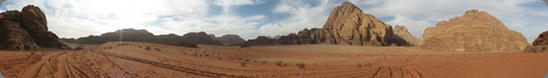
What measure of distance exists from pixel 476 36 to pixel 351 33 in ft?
A: 70.0

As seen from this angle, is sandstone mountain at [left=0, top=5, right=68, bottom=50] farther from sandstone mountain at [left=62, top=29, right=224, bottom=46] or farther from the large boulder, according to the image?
sandstone mountain at [left=62, top=29, right=224, bottom=46]

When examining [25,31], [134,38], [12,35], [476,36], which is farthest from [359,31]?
[12,35]

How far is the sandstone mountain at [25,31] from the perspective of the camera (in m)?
9.04

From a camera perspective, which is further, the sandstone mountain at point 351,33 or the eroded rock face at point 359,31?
the sandstone mountain at point 351,33

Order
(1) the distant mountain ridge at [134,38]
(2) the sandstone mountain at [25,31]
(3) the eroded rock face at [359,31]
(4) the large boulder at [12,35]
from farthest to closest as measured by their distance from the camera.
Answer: (3) the eroded rock face at [359,31] → (1) the distant mountain ridge at [134,38] → (2) the sandstone mountain at [25,31] → (4) the large boulder at [12,35]

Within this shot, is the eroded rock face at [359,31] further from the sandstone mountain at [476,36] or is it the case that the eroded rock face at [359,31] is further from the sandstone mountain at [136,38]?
the sandstone mountain at [136,38]

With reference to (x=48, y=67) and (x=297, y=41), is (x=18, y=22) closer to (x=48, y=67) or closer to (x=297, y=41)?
(x=48, y=67)

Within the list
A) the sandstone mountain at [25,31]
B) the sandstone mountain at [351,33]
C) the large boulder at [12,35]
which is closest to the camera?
the large boulder at [12,35]

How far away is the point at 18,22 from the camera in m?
10.5

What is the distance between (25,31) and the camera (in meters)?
10.7

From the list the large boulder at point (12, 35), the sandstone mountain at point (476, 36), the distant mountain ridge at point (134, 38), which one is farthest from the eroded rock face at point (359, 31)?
the large boulder at point (12, 35)

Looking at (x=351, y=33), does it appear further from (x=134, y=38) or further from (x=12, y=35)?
(x=12, y=35)

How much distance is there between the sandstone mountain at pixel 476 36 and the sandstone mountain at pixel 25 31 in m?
35.0

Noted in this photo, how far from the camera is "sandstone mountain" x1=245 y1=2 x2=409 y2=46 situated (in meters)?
43.6
